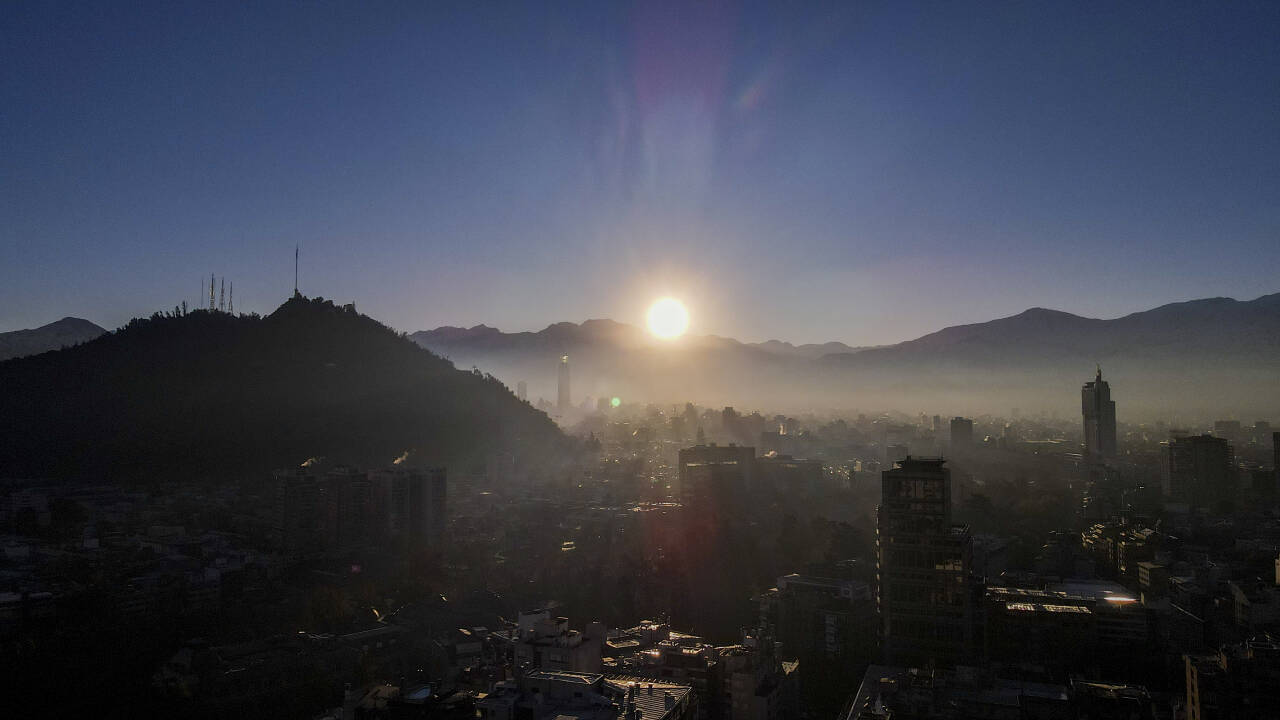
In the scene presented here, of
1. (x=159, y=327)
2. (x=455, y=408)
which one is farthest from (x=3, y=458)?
(x=455, y=408)

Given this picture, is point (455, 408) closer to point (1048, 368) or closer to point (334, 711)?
point (334, 711)

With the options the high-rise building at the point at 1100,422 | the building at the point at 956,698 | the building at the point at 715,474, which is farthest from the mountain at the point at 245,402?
the high-rise building at the point at 1100,422

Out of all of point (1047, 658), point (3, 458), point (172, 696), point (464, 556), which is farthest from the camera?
point (3, 458)

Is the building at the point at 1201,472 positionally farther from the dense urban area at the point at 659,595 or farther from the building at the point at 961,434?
the building at the point at 961,434

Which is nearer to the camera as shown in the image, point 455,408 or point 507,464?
point 507,464

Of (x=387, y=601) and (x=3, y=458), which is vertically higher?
(x=3, y=458)

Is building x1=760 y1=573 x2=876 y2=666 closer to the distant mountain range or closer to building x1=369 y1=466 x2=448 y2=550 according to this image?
building x1=369 y1=466 x2=448 y2=550

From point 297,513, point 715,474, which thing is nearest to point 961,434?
point 715,474
